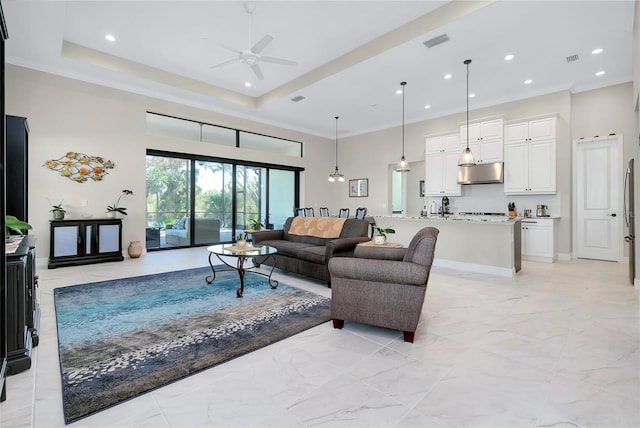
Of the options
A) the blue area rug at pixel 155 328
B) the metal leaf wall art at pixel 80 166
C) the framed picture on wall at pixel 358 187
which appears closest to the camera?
the blue area rug at pixel 155 328

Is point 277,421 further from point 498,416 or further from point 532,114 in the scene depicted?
point 532,114

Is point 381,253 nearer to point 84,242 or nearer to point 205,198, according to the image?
point 84,242

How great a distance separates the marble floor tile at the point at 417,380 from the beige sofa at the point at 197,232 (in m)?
4.29

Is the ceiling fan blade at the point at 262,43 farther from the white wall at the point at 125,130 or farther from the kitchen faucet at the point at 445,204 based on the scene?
the kitchen faucet at the point at 445,204

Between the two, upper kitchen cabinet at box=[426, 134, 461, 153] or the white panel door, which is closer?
the white panel door

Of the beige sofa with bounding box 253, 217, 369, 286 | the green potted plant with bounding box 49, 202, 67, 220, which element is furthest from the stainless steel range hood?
the green potted plant with bounding box 49, 202, 67, 220

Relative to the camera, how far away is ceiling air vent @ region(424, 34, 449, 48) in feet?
14.2

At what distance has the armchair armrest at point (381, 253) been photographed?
Result: 285 centimetres

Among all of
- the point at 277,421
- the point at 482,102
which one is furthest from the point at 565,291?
the point at 482,102

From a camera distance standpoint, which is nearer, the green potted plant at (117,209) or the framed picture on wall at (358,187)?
the green potted plant at (117,209)

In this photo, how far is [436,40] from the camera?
14.5 ft

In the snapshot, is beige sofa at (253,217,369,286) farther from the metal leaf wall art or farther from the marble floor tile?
the metal leaf wall art

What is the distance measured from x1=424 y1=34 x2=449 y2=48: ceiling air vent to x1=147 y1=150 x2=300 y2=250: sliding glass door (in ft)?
17.5

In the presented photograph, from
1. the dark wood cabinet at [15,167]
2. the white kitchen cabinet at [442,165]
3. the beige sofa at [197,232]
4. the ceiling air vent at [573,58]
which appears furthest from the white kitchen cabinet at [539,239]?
the dark wood cabinet at [15,167]
